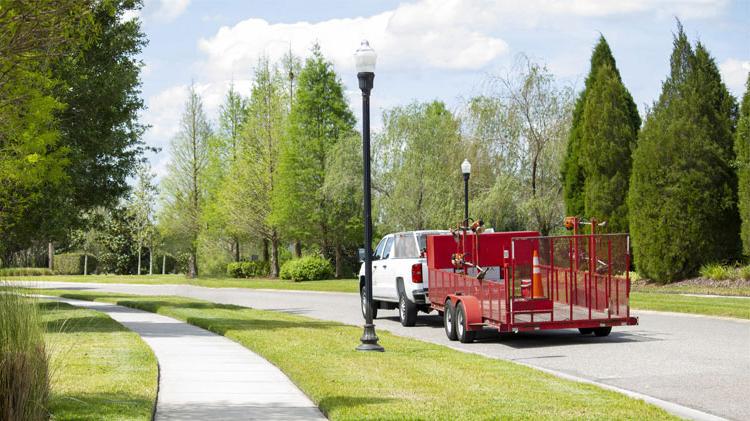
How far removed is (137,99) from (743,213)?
18.4 metres

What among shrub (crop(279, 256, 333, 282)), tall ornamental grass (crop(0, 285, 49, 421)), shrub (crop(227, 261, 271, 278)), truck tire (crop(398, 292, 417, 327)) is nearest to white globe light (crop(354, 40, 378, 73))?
truck tire (crop(398, 292, 417, 327))

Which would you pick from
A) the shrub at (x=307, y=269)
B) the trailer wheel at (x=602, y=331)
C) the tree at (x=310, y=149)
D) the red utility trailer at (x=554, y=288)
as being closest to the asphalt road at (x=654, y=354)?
the trailer wheel at (x=602, y=331)

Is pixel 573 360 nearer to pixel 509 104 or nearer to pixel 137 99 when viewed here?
pixel 137 99

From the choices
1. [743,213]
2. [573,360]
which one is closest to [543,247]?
[573,360]

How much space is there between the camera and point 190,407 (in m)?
9.66

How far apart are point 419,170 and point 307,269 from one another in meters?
9.28

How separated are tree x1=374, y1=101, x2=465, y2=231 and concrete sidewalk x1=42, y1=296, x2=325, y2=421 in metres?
24.9

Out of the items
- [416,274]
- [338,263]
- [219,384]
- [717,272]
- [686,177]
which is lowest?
[219,384]

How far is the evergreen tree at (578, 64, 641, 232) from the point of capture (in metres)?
35.8

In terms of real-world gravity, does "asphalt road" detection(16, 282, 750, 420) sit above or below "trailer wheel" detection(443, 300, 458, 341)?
below

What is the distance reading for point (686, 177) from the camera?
31.6 meters

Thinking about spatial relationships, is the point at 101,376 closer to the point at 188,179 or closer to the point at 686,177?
the point at 686,177

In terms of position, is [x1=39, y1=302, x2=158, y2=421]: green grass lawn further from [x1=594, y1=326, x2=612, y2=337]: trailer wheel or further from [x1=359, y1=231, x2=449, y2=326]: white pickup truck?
[x1=594, y1=326, x2=612, y2=337]: trailer wheel

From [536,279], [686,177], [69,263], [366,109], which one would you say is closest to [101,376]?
[366,109]
